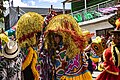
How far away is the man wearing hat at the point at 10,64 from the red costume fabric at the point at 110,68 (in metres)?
1.45

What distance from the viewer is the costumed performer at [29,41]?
6.85 meters

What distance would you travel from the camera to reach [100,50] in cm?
1402

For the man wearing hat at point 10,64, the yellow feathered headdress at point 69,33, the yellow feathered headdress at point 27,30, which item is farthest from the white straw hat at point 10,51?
the yellow feathered headdress at point 69,33

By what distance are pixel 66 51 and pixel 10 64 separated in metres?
1.11

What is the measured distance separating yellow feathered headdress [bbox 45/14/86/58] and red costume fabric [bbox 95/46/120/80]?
388mm

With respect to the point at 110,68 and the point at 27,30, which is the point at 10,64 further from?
the point at 110,68

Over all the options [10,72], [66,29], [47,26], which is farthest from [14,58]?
[66,29]

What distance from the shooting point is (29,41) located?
22.5ft

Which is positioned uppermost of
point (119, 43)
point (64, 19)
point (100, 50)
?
point (64, 19)

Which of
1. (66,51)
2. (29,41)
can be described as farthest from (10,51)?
(66,51)

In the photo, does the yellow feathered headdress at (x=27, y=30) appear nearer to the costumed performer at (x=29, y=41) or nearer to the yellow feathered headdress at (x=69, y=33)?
the costumed performer at (x=29, y=41)

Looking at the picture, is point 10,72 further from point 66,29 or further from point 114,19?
point 114,19

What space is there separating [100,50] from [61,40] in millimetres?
8834

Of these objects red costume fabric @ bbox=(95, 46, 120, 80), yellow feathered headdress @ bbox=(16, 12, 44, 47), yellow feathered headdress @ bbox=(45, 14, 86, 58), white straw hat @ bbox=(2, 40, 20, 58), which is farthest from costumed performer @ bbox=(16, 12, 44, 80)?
red costume fabric @ bbox=(95, 46, 120, 80)
